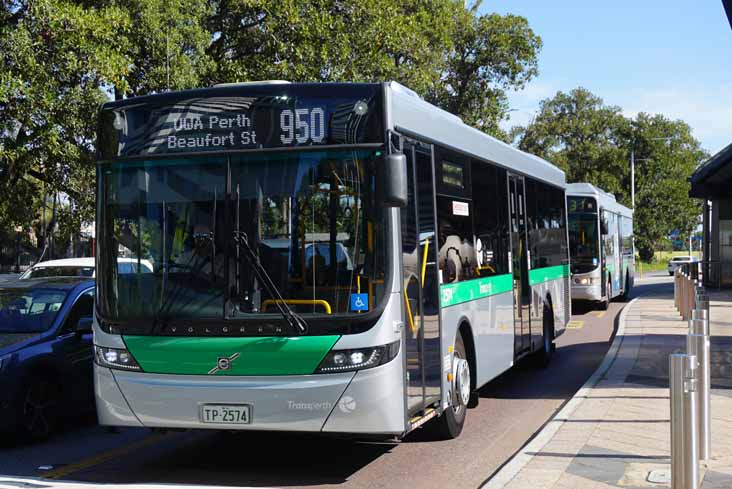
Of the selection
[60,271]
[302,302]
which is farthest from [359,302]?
[60,271]

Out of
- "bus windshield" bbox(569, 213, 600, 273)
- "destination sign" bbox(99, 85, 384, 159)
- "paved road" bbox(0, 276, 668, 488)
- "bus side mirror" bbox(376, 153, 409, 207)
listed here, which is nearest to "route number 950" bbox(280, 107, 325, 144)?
"destination sign" bbox(99, 85, 384, 159)

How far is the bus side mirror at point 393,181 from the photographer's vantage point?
690cm

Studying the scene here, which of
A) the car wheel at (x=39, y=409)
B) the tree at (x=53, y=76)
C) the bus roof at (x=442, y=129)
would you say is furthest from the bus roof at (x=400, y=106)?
the tree at (x=53, y=76)

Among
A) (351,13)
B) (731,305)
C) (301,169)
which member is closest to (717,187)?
(731,305)

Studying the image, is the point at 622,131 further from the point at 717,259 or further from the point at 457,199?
the point at 457,199

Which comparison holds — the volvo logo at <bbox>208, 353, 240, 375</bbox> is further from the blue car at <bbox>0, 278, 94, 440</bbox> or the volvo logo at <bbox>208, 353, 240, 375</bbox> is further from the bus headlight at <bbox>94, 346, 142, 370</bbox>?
the blue car at <bbox>0, 278, 94, 440</bbox>

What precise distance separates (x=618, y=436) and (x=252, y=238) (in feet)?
12.4

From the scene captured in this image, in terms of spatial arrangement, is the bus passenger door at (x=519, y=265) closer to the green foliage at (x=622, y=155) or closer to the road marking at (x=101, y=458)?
the road marking at (x=101, y=458)

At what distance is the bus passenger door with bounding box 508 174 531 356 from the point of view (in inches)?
469

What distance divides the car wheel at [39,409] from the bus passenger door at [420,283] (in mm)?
3942

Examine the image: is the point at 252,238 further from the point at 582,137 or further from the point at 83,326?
the point at 582,137

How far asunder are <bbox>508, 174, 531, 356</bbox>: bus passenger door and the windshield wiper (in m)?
5.32

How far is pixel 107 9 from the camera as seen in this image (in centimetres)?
1922

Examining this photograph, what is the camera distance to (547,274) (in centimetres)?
1442
